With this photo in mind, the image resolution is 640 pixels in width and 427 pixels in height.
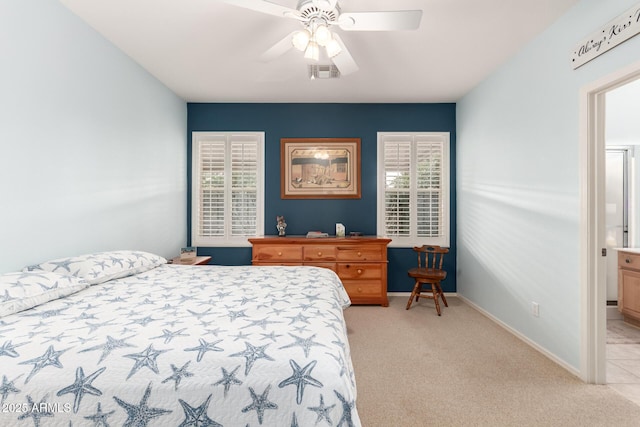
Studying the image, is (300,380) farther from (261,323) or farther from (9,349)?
(9,349)

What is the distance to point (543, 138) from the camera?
98.8 inches

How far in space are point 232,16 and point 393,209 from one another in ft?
9.73

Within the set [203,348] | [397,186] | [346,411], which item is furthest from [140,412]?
[397,186]

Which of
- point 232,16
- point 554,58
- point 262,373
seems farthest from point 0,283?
point 554,58

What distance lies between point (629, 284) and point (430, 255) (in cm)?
200

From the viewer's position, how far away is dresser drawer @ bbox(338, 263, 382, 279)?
370 centimetres

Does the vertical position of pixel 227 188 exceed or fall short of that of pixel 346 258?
it exceeds it

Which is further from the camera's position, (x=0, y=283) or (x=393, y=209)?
(x=393, y=209)

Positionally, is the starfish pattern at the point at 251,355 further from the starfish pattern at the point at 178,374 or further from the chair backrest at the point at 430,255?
the chair backrest at the point at 430,255

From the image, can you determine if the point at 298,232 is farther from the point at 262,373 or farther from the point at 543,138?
the point at 262,373

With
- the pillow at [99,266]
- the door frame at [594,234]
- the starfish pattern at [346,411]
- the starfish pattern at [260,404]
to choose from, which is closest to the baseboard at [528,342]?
the door frame at [594,234]

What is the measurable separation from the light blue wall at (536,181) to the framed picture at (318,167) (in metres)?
1.58

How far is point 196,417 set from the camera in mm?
905

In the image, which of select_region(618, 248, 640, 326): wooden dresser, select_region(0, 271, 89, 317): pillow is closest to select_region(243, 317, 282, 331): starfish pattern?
select_region(0, 271, 89, 317): pillow
